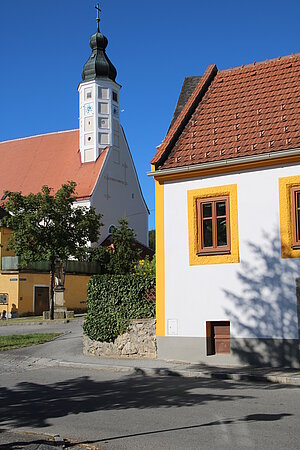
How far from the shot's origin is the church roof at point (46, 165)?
177 feet

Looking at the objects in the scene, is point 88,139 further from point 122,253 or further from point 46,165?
point 122,253

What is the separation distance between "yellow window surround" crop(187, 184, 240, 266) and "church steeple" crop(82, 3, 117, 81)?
1698 inches

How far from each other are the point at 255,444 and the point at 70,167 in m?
49.7

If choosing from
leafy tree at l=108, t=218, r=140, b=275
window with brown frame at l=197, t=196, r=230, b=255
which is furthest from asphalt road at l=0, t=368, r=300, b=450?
leafy tree at l=108, t=218, r=140, b=275

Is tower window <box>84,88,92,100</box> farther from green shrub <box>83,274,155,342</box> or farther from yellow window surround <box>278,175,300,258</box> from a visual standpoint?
yellow window surround <box>278,175,300,258</box>

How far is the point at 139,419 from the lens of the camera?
27.9ft

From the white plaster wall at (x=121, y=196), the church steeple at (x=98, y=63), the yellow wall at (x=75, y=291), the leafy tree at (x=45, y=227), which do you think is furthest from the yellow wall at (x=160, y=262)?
the church steeple at (x=98, y=63)

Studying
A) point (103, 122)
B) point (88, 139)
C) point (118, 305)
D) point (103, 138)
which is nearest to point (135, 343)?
point (118, 305)

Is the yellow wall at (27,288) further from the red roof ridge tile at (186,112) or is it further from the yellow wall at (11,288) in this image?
the red roof ridge tile at (186,112)

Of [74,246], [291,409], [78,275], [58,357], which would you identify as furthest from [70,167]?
[291,409]

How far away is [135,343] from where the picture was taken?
16281mm

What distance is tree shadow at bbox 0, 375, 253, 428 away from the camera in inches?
359

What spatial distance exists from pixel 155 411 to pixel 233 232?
705 cm

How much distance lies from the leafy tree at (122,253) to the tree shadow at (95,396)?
27.7 m
